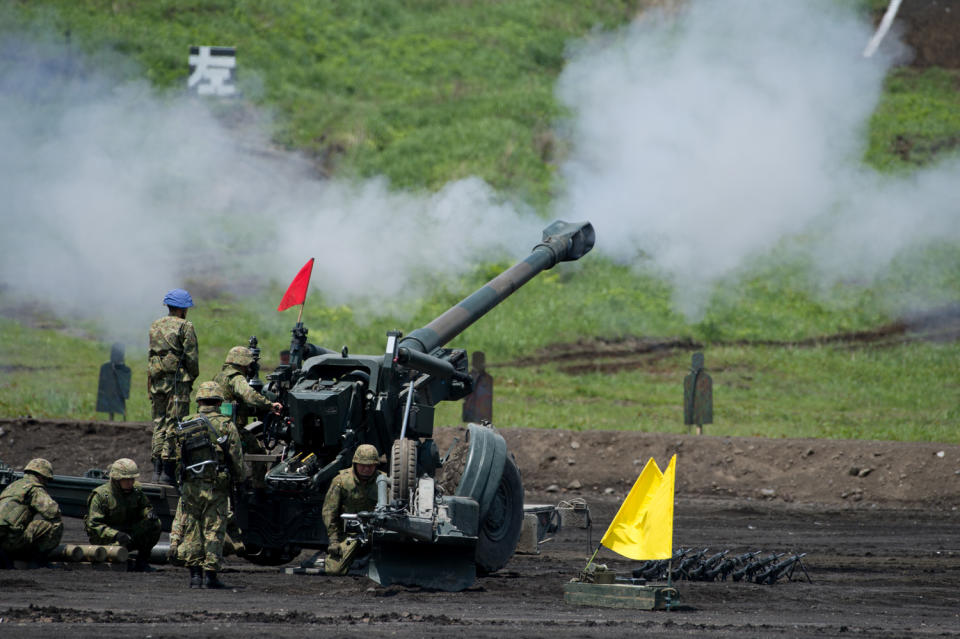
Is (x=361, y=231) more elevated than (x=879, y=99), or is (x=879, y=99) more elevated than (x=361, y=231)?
(x=879, y=99)

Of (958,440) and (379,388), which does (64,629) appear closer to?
(379,388)

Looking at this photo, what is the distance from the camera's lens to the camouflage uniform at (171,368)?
1255 cm

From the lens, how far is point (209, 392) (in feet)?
37.5

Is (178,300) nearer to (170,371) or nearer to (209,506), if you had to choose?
(170,371)

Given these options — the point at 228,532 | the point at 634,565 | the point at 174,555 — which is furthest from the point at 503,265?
the point at 174,555

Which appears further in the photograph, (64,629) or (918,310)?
(918,310)

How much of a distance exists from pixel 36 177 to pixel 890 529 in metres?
21.3

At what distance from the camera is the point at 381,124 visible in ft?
121

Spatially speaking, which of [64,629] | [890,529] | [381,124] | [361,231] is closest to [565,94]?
[381,124]

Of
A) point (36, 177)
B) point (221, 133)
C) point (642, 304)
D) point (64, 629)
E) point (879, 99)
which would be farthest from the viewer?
point (879, 99)

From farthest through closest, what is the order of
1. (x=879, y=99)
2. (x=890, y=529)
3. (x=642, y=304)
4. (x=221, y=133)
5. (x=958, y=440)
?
1. (x=879, y=99)
2. (x=221, y=133)
3. (x=642, y=304)
4. (x=958, y=440)
5. (x=890, y=529)

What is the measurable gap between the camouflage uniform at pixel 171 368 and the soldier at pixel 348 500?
1.96m

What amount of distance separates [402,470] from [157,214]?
22.5 metres

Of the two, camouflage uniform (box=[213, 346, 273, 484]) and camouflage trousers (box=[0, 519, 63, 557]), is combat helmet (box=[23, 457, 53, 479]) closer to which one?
camouflage trousers (box=[0, 519, 63, 557])
